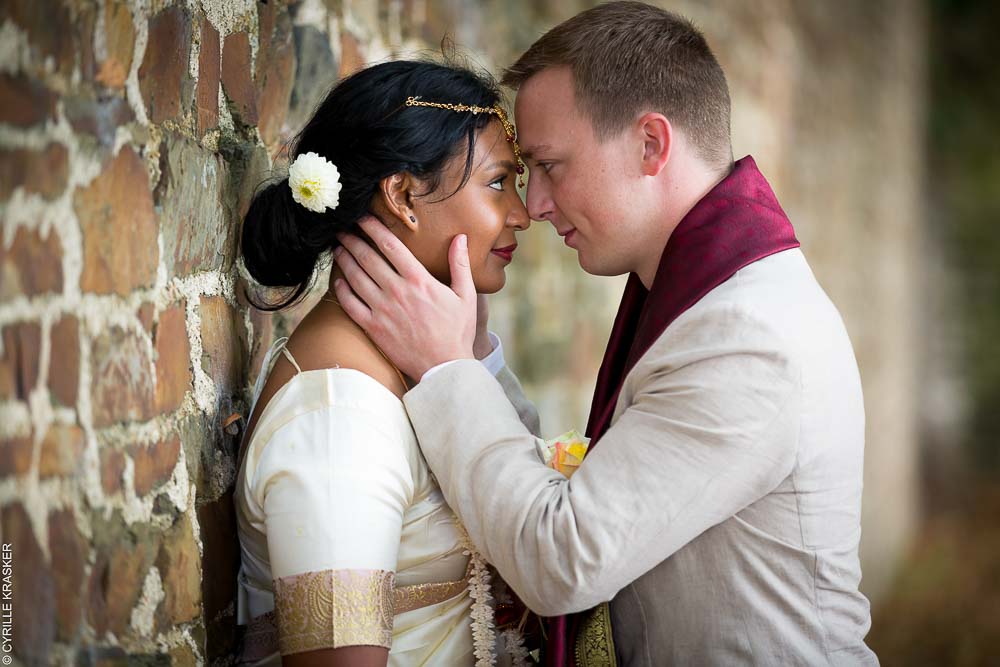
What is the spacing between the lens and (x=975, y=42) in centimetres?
1157

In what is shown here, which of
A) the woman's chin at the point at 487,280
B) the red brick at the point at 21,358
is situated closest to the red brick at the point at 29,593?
the red brick at the point at 21,358

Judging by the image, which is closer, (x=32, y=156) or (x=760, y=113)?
(x=32, y=156)

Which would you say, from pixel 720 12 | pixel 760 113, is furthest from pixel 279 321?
pixel 760 113

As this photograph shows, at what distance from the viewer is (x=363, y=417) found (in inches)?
67.2

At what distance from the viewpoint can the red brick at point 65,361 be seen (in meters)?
1.32

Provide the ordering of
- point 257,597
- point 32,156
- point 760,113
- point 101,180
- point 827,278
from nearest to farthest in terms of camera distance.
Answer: point 32,156, point 101,180, point 257,597, point 760,113, point 827,278

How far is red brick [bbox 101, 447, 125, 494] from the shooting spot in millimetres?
1439

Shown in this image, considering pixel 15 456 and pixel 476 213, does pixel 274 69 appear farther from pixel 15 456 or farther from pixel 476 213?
pixel 15 456

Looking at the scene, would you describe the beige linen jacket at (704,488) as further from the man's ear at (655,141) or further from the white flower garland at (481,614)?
the man's ear at (655,141)

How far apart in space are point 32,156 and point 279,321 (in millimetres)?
1153

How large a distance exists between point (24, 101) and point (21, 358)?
1.04ft

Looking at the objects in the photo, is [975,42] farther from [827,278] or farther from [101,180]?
[101,180]

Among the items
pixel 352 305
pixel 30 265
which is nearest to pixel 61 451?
pixel 30 265

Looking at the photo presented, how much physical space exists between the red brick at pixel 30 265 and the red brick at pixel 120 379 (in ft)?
0.45
